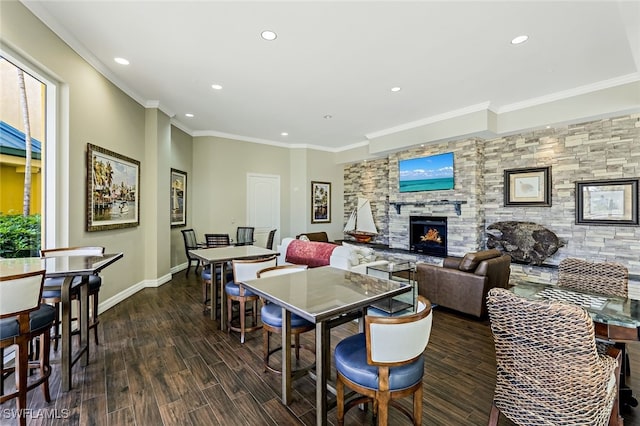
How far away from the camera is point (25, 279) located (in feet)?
5.58

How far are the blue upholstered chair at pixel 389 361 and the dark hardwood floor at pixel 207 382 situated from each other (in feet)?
1.93

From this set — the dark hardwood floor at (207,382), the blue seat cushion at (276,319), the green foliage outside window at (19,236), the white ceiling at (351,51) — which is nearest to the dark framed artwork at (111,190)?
the green foliage outside window at (19,236)

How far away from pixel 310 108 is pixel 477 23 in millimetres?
3006

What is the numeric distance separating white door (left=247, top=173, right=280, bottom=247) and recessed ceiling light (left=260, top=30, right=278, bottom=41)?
4.59m

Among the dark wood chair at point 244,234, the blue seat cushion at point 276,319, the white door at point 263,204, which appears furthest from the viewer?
the white door at point 263,204

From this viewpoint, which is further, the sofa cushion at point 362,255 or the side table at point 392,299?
the sofa cushion at point 362,255

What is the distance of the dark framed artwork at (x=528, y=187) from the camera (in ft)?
16.8

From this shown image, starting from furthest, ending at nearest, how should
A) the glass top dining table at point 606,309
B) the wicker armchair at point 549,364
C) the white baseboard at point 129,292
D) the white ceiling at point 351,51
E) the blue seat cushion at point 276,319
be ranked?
the white baseboard at point 129,292, the white ceiling at point 351,51, the blue seat cushion at point 276,319, the glass top dining table at point 606,309, the wicker armchair at point 549,364

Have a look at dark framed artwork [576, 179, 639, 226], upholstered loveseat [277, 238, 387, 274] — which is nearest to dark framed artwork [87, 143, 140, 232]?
upholstered loveseat [277, 238, 387, 274]

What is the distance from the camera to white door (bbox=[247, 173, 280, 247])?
7453 mm

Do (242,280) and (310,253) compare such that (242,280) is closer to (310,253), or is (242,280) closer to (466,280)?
(310,253)

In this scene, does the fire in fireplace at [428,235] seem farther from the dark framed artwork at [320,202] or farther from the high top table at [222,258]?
the high top table at [222,258]

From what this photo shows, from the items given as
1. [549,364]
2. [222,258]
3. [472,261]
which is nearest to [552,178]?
[472,261]

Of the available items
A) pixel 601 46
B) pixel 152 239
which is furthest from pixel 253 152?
pixel 601 46
